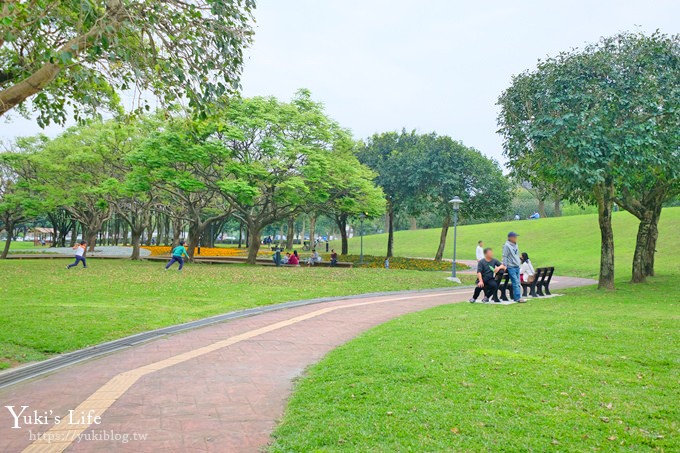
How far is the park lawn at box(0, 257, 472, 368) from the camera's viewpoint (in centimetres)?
776

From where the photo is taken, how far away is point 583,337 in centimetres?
751

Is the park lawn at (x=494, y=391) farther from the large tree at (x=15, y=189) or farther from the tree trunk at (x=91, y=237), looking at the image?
the tree trunk at (x=91, y=237)

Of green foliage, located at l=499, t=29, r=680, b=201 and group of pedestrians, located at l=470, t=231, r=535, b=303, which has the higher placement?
green foliage, located at l=499, t=29, r=680, b=201

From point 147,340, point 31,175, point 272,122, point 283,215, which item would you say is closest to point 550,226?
point 283,215

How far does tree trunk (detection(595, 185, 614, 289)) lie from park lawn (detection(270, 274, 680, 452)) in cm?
831

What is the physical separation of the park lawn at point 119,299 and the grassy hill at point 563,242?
1621cm

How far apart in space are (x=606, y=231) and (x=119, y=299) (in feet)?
49.6

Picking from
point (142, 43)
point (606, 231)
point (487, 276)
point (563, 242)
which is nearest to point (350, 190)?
point (606, 231)

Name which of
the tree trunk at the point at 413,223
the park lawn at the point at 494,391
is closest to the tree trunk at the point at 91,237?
the park lawn at the point at 494,391

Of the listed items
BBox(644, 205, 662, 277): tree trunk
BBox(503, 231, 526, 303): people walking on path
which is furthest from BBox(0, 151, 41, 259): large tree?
BBox(644, 205, 662, 277): tree trunk

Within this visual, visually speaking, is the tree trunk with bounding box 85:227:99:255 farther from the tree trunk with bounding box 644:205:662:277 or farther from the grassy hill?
the tree trunk with bounding box 644:205:662:277

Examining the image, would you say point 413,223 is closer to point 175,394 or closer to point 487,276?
point 487,276

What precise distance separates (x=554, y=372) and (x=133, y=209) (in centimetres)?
3249

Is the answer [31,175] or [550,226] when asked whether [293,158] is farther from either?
[550,226]
